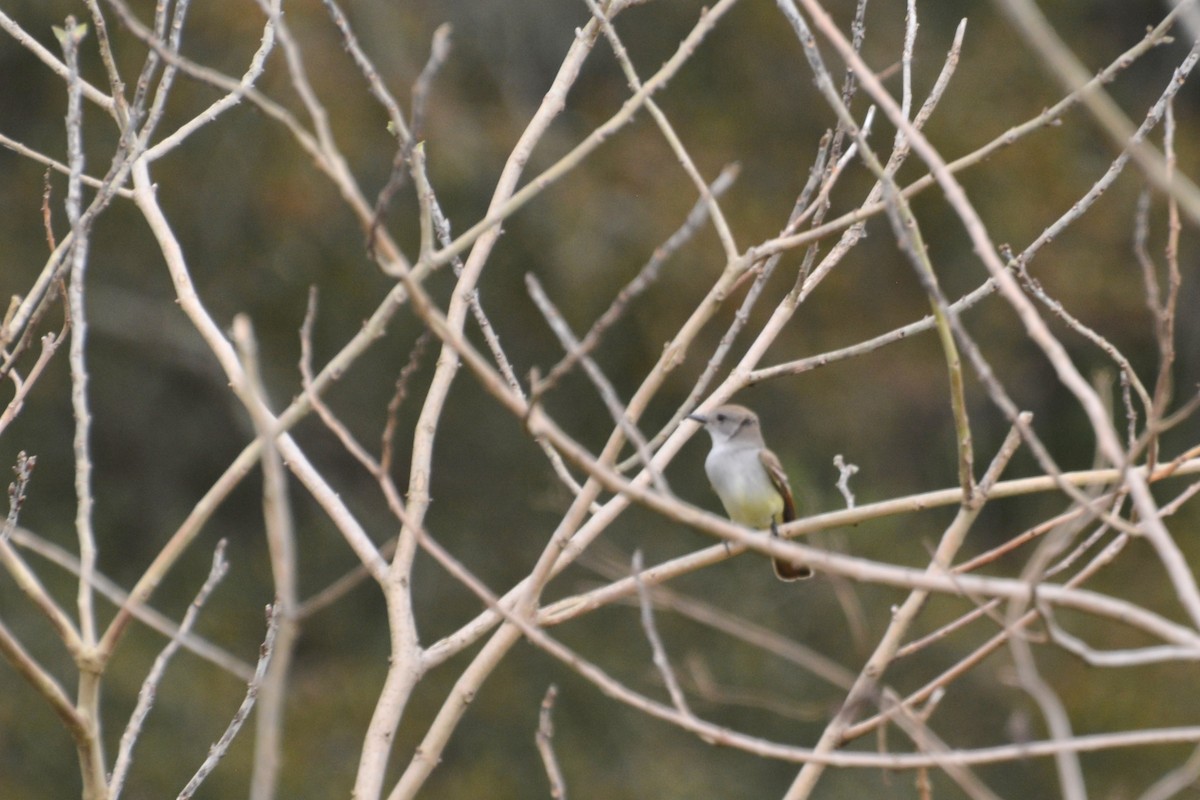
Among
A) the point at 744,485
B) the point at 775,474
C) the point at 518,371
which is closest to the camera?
the point at 744,485

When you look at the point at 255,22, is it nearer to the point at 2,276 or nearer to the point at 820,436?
the point at 2,276

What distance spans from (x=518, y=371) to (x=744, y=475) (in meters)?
6.41

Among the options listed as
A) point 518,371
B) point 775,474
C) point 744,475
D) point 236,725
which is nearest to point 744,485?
point 744,475

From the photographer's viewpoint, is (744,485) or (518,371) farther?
(518,371)

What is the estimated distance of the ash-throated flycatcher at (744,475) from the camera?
5066mm

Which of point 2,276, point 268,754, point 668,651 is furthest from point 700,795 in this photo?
point 268,754

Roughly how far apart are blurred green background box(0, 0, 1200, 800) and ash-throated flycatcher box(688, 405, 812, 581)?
570cm

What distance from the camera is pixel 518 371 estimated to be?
37.5 ft

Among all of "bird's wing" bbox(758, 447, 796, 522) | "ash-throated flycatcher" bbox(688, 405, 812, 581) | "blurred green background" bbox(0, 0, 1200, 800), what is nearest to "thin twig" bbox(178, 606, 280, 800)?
"ash-throated flycatcher" bbox(688, 405, 812, 581)

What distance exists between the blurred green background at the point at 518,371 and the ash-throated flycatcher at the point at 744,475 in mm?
5700

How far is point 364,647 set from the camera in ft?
40.3

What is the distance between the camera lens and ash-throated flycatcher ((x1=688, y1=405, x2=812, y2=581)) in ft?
16.6

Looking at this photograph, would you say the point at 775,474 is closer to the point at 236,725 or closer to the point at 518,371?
the point at 236,725

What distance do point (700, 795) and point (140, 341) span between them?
5.04 meters
